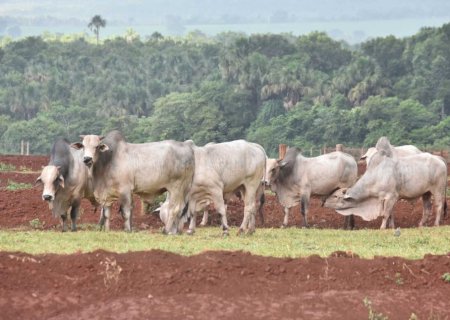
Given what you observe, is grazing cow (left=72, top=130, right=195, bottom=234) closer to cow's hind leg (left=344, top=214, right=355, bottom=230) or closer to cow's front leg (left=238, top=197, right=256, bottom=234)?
cow's front leg (left=238, top=197, right=256, bottom=234)

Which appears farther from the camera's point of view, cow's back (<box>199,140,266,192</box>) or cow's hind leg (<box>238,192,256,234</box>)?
cow's hind leg (<box>238,192,256,234</box>)

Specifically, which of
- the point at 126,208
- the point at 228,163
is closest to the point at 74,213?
the point at 126,208

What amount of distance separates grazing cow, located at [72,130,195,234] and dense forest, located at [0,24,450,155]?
1858 inches

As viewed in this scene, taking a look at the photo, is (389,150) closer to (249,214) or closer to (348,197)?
(348,197)

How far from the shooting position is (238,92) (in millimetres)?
83812

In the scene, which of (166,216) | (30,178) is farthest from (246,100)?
(166,216)

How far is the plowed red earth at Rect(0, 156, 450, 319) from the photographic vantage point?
1258 centimetres

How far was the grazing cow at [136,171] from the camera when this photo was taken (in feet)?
63.8

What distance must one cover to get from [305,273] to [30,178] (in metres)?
→ 20.7

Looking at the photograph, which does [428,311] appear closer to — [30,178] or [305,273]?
[305,273]

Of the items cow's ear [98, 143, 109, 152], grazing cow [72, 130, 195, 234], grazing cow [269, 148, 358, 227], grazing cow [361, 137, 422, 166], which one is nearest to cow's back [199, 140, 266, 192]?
grazing cow [72, 130, 195, 234]

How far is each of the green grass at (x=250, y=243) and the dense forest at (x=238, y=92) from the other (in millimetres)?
47579

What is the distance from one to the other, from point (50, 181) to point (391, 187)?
259 inches

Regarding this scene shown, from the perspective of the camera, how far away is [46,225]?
21.9 m
